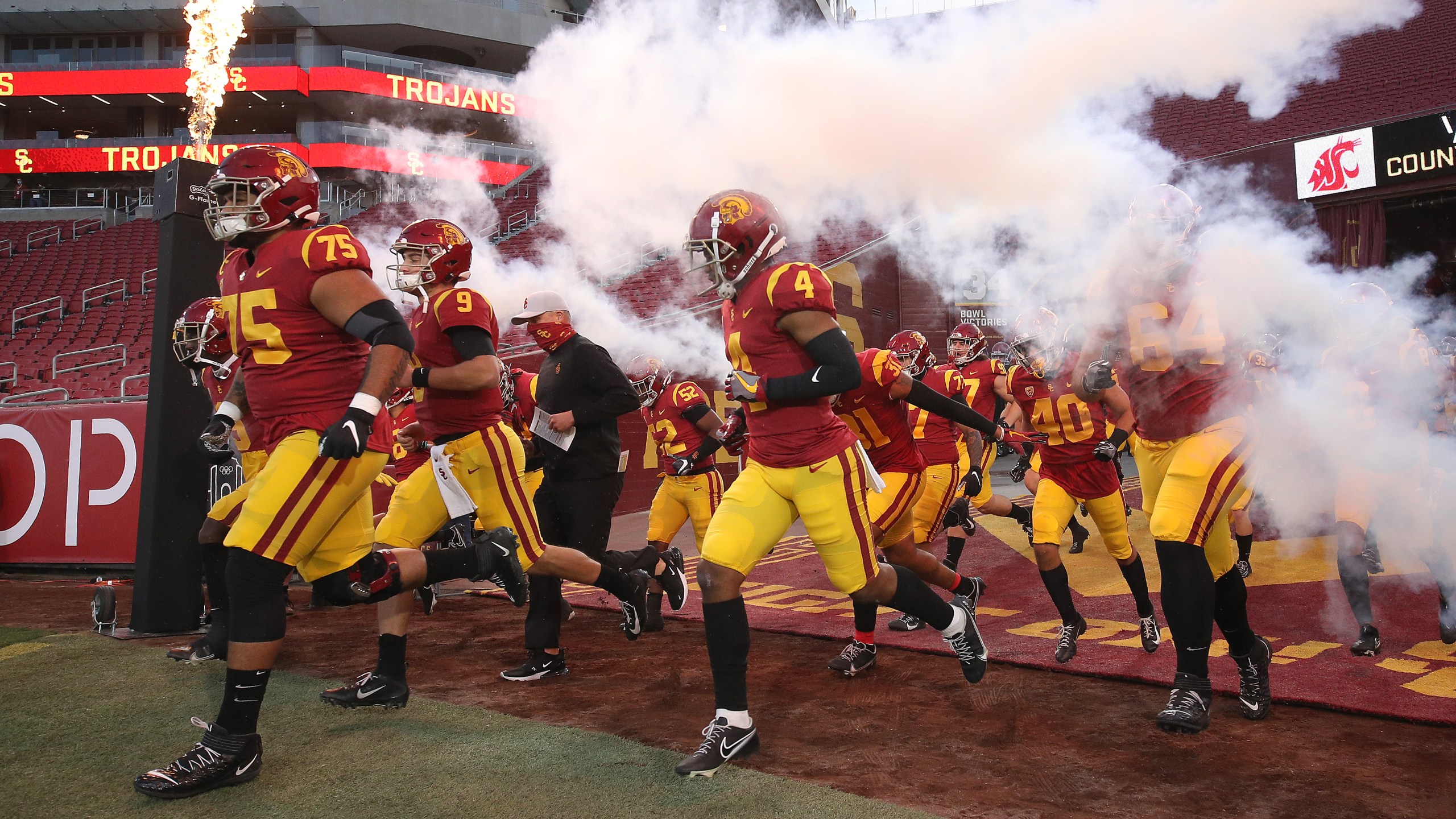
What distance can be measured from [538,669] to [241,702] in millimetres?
1619

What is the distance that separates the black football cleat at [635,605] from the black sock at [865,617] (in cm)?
112

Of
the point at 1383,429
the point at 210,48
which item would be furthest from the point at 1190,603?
the point at 210,48

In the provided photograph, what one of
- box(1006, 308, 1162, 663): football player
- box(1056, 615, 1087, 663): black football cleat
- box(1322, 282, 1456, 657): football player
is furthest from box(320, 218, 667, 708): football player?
box(1322, 282, 1456, 657): football player

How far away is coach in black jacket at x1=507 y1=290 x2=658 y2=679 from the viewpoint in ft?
16.6

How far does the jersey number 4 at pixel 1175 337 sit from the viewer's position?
366cm

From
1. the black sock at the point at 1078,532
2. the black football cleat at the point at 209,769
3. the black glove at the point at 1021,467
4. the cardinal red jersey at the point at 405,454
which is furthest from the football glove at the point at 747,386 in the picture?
the black sock at the point at 1078,532

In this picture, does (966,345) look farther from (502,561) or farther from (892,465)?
(502,561)

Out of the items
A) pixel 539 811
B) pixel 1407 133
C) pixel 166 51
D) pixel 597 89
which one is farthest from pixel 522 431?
pixel 166 51

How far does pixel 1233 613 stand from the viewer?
3641 millimetres

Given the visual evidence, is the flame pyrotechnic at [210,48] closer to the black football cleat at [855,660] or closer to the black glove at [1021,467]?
the black glove at [1021,467]

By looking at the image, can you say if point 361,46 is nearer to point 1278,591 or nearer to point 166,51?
point 166,51

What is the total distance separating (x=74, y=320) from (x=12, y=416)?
13119mm

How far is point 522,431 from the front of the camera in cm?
642

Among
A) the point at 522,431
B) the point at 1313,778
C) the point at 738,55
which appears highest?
the point at 738,55
